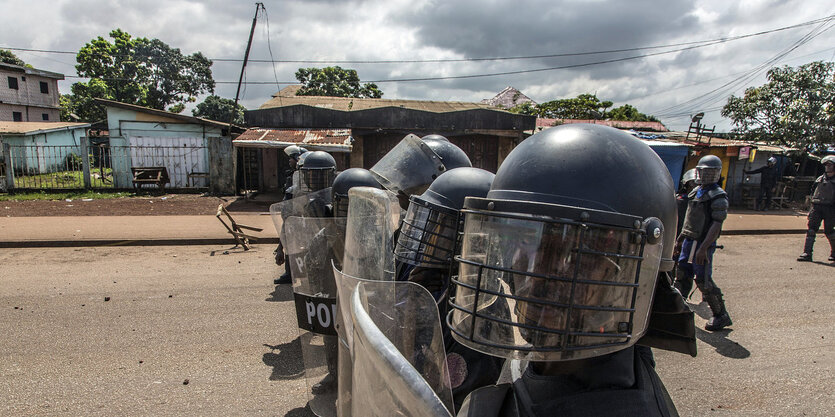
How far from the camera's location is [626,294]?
117 centimetres

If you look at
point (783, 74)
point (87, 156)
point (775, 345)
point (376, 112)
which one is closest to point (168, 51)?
point (87, 156)

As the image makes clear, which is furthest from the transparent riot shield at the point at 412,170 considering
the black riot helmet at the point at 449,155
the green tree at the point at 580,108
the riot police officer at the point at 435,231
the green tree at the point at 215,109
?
the green tree at the point at 215,109

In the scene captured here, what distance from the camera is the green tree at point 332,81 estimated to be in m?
37.4

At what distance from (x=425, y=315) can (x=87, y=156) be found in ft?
61.0

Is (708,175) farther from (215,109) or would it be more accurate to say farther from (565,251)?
(215,109)

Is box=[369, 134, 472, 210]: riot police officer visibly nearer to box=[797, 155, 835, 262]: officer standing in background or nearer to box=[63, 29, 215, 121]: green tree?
box=[797, 155, 835, 262]: officer standing in background

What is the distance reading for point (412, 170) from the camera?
362cm

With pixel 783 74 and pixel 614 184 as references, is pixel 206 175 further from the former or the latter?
pixel 783 74

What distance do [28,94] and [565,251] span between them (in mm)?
47913

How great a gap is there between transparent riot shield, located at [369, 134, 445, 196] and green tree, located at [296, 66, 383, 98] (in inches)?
1363

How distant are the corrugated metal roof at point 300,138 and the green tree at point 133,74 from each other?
26712 mm

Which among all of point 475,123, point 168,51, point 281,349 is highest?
point 168,51

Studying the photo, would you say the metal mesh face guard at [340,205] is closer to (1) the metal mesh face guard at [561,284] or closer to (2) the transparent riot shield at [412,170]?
(2) the transparent riot shield at [412,170]

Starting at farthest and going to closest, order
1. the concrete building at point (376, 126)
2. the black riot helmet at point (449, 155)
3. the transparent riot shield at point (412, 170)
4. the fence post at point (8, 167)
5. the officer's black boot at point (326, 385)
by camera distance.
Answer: the concrete building at point (376, 126)
the fence post at point (8, 167)
the black riot helmet at point (449, 155)
the transparent riot shield at point (412, 170)
the officer's black boot at point (326, 385)
